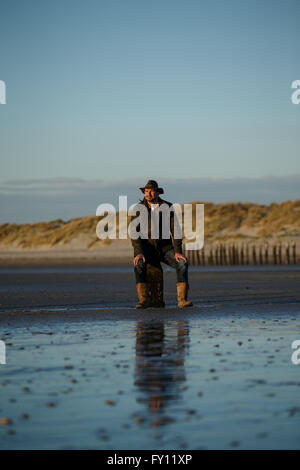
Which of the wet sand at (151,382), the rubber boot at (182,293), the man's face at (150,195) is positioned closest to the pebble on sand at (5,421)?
the wet sand at (151,382)

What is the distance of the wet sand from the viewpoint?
19.5 ft

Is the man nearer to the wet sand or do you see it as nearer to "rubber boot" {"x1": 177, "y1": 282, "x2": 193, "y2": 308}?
"rubber boot" {"x1": 177, "y1": 282, "x2": 193, "y2": 308}

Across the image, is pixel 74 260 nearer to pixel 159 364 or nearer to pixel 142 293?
pixel 142 293

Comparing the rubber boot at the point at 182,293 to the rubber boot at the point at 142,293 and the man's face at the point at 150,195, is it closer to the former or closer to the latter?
the rubber boot at the point at 142,293

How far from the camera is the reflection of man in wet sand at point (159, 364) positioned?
23.4ft

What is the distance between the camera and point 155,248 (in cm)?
1638

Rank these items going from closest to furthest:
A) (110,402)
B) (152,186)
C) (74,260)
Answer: (110,402)
(152,186)
(74,260)

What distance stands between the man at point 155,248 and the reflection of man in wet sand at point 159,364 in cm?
299

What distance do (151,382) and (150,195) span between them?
27.8 feet

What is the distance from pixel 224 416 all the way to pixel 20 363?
11.6 ft

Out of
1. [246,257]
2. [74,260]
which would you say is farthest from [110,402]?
[74,260]

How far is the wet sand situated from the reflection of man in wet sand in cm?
1

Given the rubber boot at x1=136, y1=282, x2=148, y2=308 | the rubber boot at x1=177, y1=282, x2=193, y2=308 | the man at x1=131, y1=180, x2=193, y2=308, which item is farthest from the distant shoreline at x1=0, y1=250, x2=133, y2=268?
the man at x1=131, y1=180, x2=193, y2=308

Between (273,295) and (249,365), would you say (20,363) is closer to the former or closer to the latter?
(249,365)
